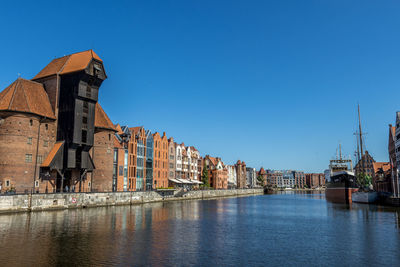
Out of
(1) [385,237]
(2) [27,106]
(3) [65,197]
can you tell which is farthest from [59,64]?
(1) [385,237]

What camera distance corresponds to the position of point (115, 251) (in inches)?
865

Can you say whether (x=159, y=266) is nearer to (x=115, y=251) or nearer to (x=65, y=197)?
(x=115, y=251)

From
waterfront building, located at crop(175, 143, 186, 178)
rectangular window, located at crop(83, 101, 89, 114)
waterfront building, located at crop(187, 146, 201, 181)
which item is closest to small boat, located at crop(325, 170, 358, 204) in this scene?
waterfront building, located at crop(187, 146, 201, 181)

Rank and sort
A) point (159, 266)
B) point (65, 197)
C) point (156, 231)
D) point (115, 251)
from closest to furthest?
1. point (159, 266)
2. point (115, 251)
3. point (156, 231)
4. point (65, 197)

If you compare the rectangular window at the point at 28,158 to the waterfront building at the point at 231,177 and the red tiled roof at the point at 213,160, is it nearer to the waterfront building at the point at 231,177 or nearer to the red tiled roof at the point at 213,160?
the red tiled roof at the point at 213,160

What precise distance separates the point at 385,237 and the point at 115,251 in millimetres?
23542

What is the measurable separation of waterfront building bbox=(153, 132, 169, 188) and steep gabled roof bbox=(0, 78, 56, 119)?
130 feet

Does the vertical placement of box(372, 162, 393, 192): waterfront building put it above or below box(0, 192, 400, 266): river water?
above

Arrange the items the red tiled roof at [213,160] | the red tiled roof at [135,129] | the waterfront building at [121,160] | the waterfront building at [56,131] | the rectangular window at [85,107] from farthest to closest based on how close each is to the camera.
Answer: the red tiled roof at [213,160] → the red tiled roof at [135,129] → the waterfront building at [121,160] → the rectangular window at [85,107] → the waterfront building at [56,131]

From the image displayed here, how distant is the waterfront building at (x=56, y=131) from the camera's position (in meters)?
49.1

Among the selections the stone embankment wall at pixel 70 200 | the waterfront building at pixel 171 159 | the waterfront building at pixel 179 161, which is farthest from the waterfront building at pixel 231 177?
the stone embankment wall at pixel 70 200

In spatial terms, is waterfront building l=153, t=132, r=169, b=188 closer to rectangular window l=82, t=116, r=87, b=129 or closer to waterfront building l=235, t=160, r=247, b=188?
rectangular window l=82, t=116, r=87, b=129

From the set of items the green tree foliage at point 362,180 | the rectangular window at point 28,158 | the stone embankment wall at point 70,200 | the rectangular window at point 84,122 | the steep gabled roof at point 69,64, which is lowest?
the stone embankment wall at point 70,200

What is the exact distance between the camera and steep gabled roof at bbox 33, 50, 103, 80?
5770 cm
